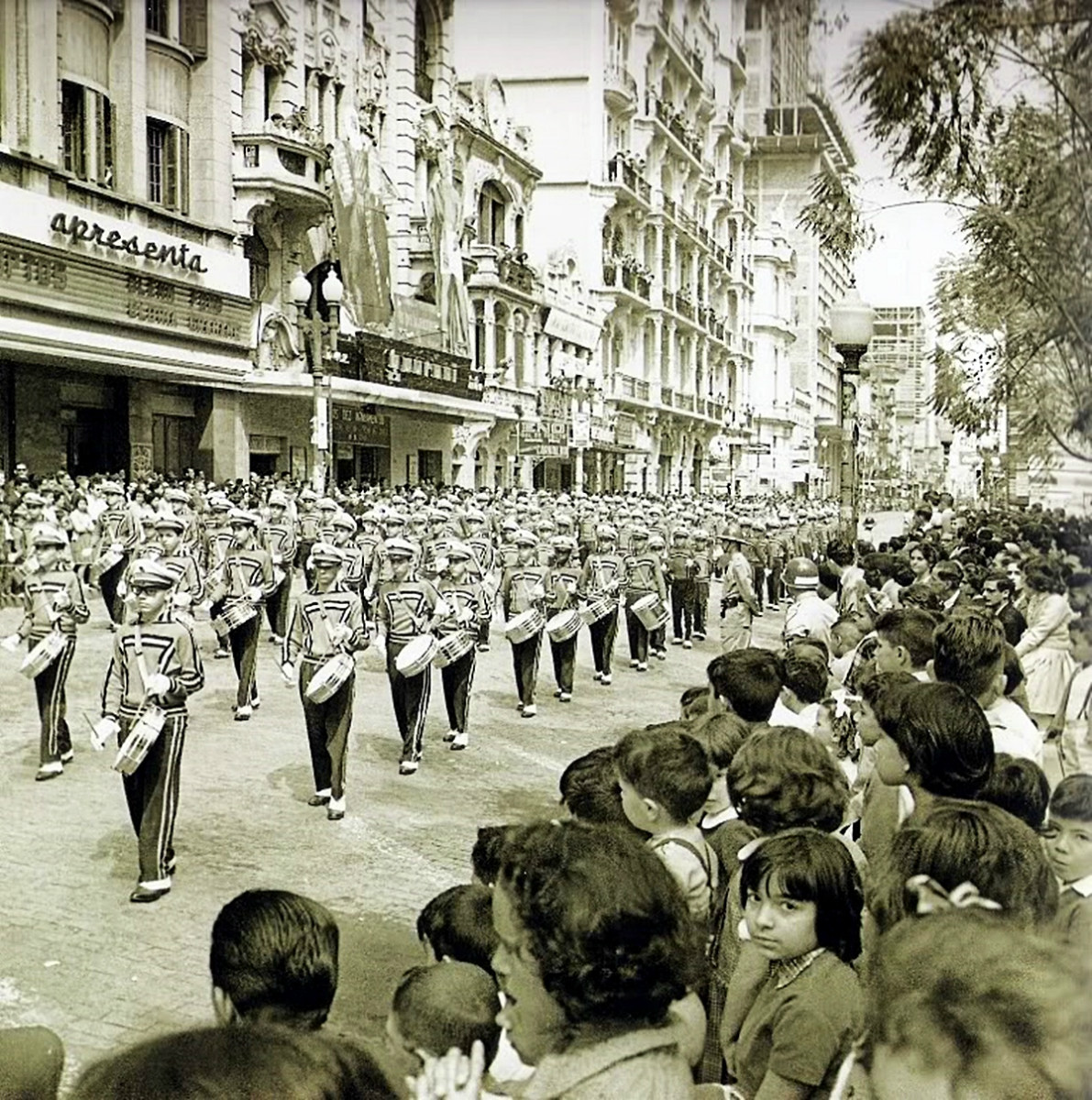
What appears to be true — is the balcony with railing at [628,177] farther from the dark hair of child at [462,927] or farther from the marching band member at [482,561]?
the dark hair of child at [462,927]

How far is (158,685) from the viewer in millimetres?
6102

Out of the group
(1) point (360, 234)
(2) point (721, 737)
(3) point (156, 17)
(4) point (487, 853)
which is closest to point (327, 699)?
(2) point (721, 737)

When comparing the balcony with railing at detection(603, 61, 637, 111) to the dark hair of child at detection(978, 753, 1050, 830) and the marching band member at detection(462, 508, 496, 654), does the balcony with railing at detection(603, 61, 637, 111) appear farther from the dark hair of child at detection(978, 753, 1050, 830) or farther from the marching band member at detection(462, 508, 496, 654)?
the dark hair of child at detection(978, 753, 1050, 830)

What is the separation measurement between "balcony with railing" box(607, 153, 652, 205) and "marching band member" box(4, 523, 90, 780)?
25002mm

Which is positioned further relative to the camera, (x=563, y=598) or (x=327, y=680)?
(x=563, y=598)

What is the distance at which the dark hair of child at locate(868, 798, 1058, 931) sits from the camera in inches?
96.5

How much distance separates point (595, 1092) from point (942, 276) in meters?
7.14

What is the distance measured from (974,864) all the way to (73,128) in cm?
1899

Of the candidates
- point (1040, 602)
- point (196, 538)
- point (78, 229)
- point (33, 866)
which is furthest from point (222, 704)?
point (78, 229)

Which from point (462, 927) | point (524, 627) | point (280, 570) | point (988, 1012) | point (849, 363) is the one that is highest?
point (849, 363)

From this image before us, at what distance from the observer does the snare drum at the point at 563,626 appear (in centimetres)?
1181

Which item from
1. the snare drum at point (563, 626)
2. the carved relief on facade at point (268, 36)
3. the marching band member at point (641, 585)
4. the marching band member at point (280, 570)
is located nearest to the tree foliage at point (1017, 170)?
the snare drum at point (563, 626)

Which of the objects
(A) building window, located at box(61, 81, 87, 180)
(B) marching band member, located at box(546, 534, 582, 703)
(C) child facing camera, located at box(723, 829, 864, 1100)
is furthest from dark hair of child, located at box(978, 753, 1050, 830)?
(A) building window, located at box(61, 81, 87, 180)

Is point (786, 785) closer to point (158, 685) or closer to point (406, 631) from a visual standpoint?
point (158, 685)
